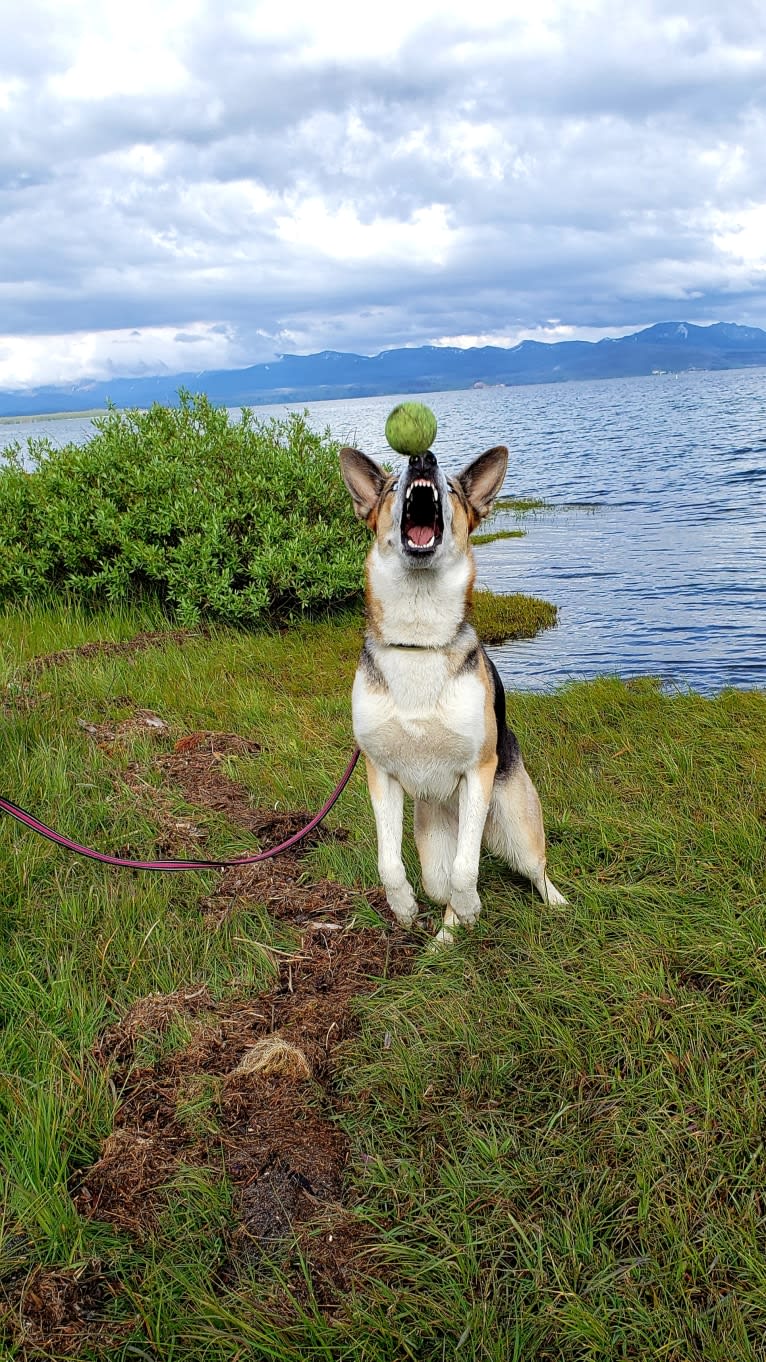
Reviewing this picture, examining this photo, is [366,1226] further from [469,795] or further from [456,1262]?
[469,795]

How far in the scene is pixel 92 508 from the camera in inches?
401

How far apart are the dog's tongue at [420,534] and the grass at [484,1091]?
5.98 ft

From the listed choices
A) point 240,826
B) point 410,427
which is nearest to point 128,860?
point 240,826

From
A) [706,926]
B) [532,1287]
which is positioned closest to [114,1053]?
[532,1287]

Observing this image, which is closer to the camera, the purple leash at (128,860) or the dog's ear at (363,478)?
the dog's ear at (363,478)

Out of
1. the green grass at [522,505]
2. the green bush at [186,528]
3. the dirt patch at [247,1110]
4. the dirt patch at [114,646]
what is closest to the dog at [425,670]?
the dirt patch at [247,1110]

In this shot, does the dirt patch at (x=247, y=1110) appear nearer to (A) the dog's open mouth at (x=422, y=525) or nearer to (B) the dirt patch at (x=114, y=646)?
(A) the dog's open mouth at (x=422, y=525)

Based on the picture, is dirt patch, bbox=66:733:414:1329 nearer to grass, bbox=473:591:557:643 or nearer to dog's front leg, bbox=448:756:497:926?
dog's front leg, bbox=448:756:497:926

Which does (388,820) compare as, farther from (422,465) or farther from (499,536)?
(499,536)

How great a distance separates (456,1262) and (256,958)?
174cm

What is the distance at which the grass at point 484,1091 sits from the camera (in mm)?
2494

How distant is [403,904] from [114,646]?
5655mm

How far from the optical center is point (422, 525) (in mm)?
3785

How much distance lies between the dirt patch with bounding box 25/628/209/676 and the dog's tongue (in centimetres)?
517
